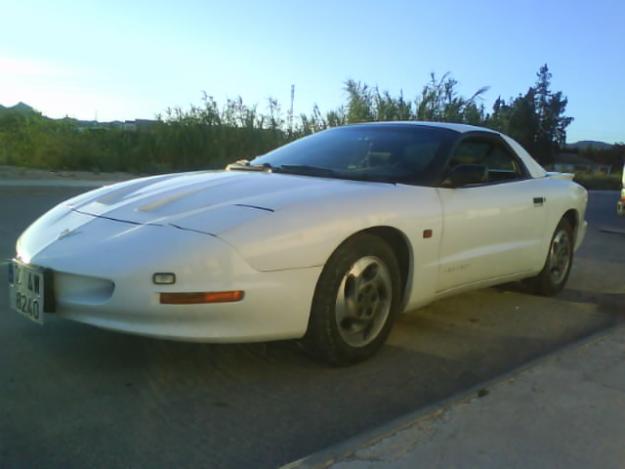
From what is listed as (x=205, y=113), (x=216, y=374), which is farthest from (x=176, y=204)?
(x=205, y=113)

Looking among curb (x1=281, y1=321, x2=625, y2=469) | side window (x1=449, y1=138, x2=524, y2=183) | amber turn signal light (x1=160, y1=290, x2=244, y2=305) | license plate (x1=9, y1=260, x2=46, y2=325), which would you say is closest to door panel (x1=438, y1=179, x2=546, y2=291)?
side window (x1=449, y1=138, x2=524, y2=183)

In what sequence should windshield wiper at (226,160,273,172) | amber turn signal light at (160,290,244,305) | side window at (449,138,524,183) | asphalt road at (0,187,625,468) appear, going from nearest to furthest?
asphalt road at (0,187,625,468) < amber turn signal light at (160,290,244,305) < windshield wiper at (226,160,273,172) < side window at (449,138,524,183)

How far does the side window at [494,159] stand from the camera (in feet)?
16.1

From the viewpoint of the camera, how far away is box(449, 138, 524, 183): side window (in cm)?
490

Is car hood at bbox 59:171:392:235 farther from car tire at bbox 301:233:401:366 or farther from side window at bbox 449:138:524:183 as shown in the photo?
side window at bbox 449:138:524:183

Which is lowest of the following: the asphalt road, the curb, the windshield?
the asphalt road

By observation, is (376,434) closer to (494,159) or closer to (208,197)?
(208,197)

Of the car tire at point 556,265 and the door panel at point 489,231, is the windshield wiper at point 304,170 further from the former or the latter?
the car tire at point 556,265

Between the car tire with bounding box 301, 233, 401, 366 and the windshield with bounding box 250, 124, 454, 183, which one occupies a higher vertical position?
the windshield with bounding box 250, 124, 454, 183

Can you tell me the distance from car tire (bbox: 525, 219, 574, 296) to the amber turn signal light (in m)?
3.27

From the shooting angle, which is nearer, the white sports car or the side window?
the white sports car

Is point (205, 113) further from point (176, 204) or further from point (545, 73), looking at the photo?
point (545, 73)

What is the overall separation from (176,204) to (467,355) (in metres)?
1.92

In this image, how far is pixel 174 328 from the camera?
3043 mm
